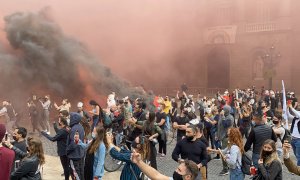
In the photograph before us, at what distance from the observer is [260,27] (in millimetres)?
29125

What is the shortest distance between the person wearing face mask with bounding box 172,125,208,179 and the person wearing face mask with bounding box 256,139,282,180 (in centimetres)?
103

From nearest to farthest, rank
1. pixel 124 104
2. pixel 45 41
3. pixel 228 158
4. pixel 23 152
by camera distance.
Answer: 1. pixel 23 152
2. pixel 228 158
3. pixel 124 104
4. pixel 45 41

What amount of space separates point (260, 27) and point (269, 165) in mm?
26816

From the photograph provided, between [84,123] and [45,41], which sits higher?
[45,41]

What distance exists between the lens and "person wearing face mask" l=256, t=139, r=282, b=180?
3873 millimetres

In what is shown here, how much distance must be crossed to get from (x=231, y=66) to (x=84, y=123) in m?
25.4

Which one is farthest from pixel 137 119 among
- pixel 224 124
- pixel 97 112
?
pixel 224 124

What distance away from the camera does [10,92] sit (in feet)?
48.8

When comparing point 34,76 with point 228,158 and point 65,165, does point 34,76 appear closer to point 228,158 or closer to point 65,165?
point 65,165

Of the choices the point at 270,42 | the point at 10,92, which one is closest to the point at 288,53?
the point at 270,42

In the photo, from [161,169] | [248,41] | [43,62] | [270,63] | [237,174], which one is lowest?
[161,169]

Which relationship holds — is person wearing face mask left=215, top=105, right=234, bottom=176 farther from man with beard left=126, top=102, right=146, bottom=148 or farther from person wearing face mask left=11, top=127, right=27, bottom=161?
person wearing face mask left=11, top=127, right=27, bottom=161

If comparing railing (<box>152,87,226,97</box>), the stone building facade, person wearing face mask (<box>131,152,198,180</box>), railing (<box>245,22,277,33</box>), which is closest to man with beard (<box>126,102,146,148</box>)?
person wearing face mask (<box>131,152,198,180</box>)

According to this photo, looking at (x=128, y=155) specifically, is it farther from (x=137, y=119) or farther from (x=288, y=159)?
(x=137, y=119)
